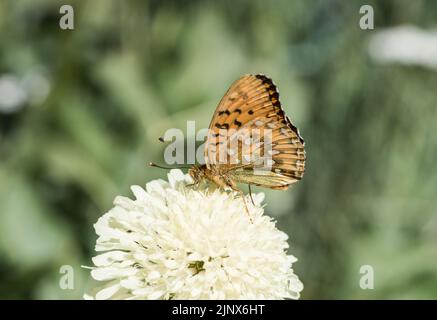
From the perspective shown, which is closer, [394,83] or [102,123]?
[102,123]

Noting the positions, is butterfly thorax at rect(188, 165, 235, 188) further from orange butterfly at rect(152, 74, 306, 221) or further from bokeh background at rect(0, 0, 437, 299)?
bokeh background at rect(0, 0, 437, 299)

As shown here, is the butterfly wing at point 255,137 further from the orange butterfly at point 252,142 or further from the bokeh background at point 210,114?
the bokeh background at point 210,114

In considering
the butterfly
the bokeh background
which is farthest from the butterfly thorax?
the bokeh background

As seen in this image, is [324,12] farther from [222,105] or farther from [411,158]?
[222,105]

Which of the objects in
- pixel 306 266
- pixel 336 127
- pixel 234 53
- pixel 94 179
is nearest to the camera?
pixel 94 179

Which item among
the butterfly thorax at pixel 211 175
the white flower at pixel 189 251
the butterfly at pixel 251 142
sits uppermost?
the butterfly at pixel 251 142

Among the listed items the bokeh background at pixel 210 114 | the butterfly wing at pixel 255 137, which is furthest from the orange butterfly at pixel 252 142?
the bokeh background at pixel 210 114

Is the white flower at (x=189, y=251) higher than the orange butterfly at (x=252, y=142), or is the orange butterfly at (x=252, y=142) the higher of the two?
the orange butterfly at (x=252, y=142)

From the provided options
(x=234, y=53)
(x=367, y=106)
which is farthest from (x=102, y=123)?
(x=367, y=106)
